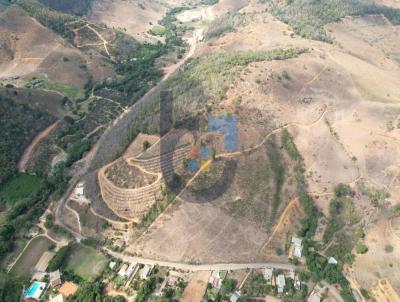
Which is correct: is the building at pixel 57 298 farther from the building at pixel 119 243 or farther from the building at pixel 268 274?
the building at pixel 268 274

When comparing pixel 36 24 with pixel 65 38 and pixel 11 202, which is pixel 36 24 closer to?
pixel 65 38

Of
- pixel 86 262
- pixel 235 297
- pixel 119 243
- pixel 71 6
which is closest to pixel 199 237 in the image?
pixel 235 297

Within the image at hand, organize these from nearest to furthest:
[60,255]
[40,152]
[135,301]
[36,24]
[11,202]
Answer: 1. [135,301]
2. [60,255]
3. [11,202]
4. [40,152]
5. [36,24]

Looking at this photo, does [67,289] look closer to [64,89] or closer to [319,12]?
[64,89]

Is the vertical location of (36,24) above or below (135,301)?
above

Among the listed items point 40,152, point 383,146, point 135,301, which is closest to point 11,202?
point 40,152

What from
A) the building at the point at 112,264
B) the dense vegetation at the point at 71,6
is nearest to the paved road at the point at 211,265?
the building at the point at 112,264

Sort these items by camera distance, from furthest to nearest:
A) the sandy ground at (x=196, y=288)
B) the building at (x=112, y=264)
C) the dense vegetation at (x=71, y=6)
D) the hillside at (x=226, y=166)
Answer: the dense vegetation at (x=71, y=6)
the hillside at (x=226, y=166)
the building at (x=112, y=264)
the sandy ground at (x=196, y=288)
